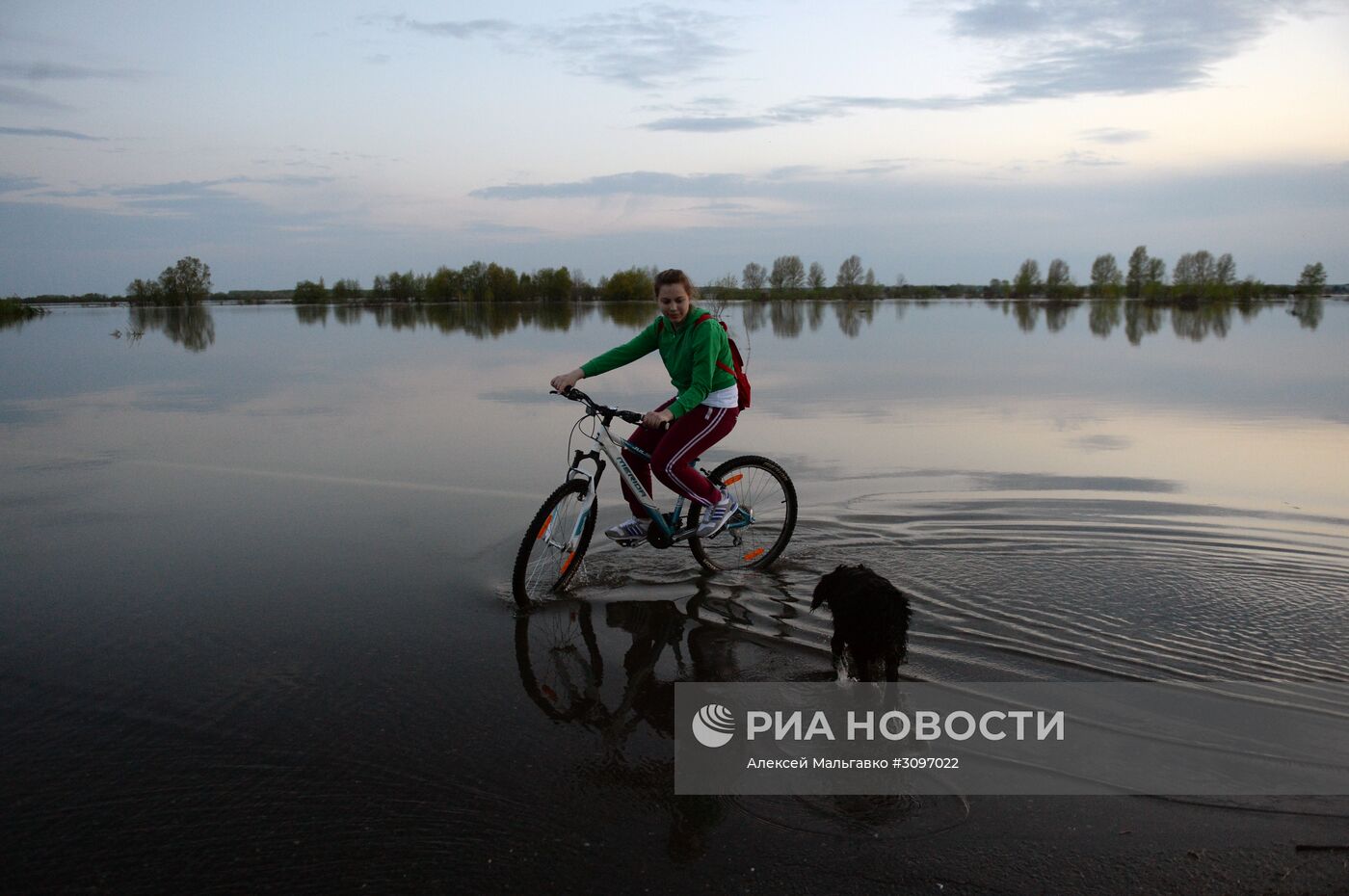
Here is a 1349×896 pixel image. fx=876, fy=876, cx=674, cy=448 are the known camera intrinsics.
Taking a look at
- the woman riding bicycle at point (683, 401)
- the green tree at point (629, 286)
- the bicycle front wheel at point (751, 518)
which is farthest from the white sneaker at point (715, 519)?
the green tree at point (629, 286)

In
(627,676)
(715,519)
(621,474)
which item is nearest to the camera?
(627,676)

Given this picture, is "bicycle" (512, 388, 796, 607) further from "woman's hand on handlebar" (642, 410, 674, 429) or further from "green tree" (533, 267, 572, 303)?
"green tree" (533, 267, 572, 303)

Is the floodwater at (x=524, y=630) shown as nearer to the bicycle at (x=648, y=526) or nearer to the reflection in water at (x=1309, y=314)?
the bicycle at (x=648, y=526)

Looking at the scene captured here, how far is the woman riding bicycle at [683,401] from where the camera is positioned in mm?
5793

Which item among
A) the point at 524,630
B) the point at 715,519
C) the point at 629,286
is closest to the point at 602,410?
the point at 715,519

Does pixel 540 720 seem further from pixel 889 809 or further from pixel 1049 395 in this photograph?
pixel 1049 395

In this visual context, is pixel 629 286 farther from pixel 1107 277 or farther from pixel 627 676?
pixel 627 676

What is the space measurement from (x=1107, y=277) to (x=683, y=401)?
11351 centimetres

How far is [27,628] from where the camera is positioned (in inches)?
194

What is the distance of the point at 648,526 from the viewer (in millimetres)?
6234

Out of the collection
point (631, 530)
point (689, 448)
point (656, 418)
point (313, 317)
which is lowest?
point (631, 530)

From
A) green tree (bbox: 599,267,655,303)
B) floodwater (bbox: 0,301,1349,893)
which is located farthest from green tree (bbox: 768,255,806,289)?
floodwater (bbox: 0,301,1349,893)

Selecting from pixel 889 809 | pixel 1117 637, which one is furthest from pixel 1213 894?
pixel 1117 637

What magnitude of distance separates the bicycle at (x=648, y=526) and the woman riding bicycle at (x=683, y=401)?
0.10 metres
